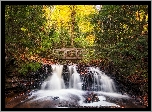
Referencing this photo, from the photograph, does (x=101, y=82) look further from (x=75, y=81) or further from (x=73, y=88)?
(x=73, y=88)

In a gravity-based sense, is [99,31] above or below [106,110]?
above

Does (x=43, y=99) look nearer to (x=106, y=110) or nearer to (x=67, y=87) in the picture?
(x=67, y=87)

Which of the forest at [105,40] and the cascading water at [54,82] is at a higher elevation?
the forest at [105,40]

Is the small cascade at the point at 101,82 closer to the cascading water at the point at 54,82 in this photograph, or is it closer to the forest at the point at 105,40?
the forest at the point at 105,40

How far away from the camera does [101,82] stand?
Result: 9344 millimetres

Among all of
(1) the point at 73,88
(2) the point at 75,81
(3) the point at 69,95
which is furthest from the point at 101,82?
(3) the point at 69,95

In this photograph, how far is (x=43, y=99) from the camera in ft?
26.3

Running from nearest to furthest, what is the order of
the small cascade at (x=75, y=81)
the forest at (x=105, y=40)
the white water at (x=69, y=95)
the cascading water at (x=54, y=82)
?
1. the forest at (x=105, y=40)
2. the white water at (x=69, y=95)
3. the cascading water at (x=54, y=82)
4. the small cascade at (x=75, y=81)

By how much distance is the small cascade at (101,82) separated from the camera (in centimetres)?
899

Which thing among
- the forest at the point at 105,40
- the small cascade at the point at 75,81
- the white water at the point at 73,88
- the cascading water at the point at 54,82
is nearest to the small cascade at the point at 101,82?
the white water at the point at 73,88

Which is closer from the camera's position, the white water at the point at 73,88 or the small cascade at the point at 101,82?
the white water at the point at 73,88

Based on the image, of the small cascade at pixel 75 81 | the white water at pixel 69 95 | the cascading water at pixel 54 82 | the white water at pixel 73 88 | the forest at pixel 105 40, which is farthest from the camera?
the small cascade at pixel 75 81

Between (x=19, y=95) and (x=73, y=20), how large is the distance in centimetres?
549
